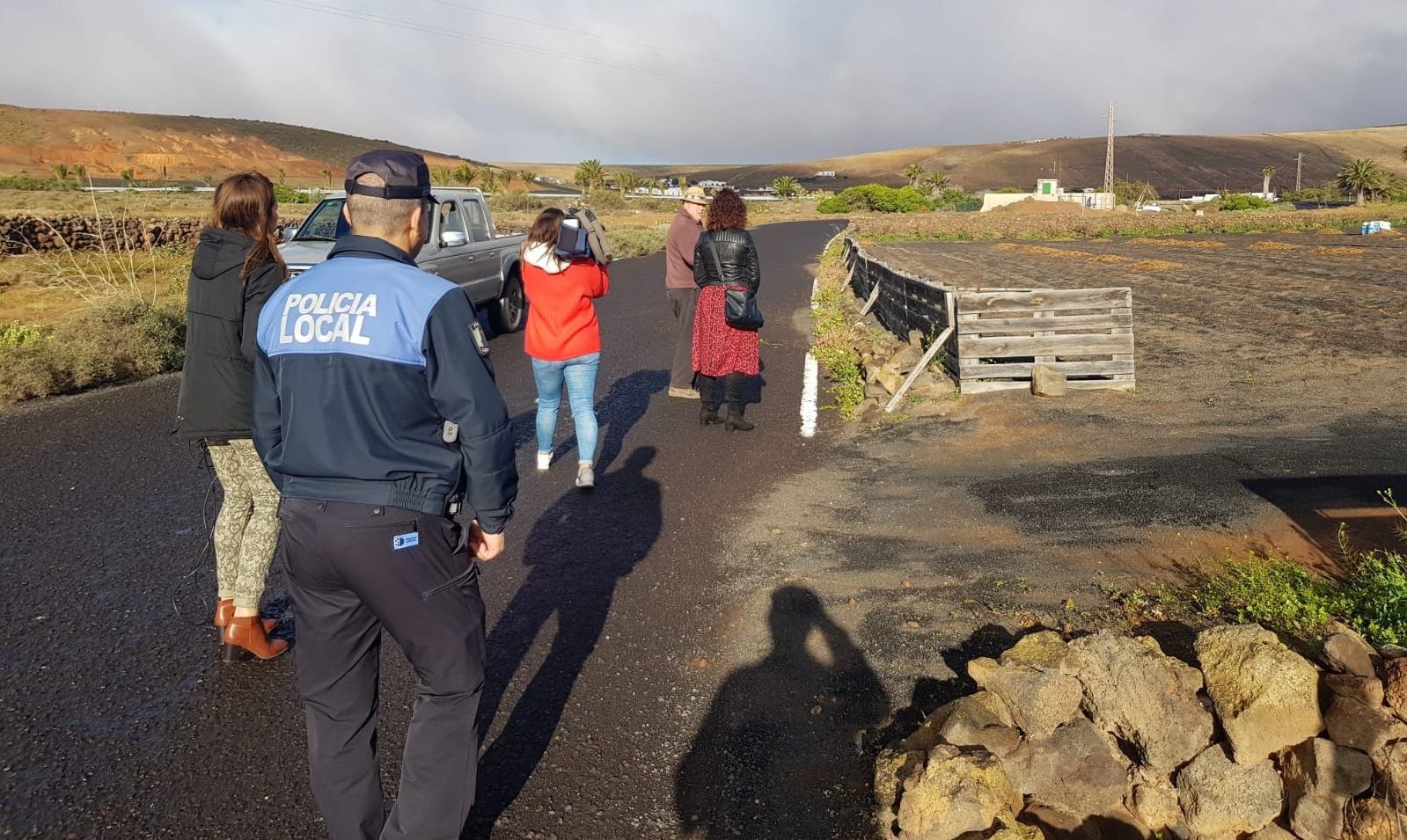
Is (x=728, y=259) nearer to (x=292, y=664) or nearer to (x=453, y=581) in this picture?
(x=292, y=664)

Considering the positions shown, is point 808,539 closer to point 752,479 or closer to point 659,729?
point 752,479

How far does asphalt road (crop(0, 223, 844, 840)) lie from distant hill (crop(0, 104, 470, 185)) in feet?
250

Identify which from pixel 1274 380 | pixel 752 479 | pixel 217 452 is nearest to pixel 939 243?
pixel 1274 380

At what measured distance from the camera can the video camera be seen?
20.1 ft

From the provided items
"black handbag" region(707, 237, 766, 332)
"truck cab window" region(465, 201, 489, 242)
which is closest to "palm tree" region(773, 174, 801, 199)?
"truck cab window" region(465, 201, 489, 242)

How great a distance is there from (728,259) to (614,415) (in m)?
1.86

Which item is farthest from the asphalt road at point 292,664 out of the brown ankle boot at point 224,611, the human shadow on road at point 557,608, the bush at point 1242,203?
the bush at point 1242,203

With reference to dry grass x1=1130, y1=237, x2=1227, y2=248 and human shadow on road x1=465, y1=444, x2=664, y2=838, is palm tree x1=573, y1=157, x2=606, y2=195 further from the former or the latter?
human shadow on road x1=465, y1=444, x2=664, y2=838

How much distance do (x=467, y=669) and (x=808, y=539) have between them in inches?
128

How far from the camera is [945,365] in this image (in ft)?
31.2

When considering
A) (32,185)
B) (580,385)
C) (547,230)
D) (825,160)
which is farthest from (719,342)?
(825,160)

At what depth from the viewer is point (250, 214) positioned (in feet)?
12.8

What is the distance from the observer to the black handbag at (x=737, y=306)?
26.1 feet

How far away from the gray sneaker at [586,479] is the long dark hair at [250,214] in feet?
9.38
